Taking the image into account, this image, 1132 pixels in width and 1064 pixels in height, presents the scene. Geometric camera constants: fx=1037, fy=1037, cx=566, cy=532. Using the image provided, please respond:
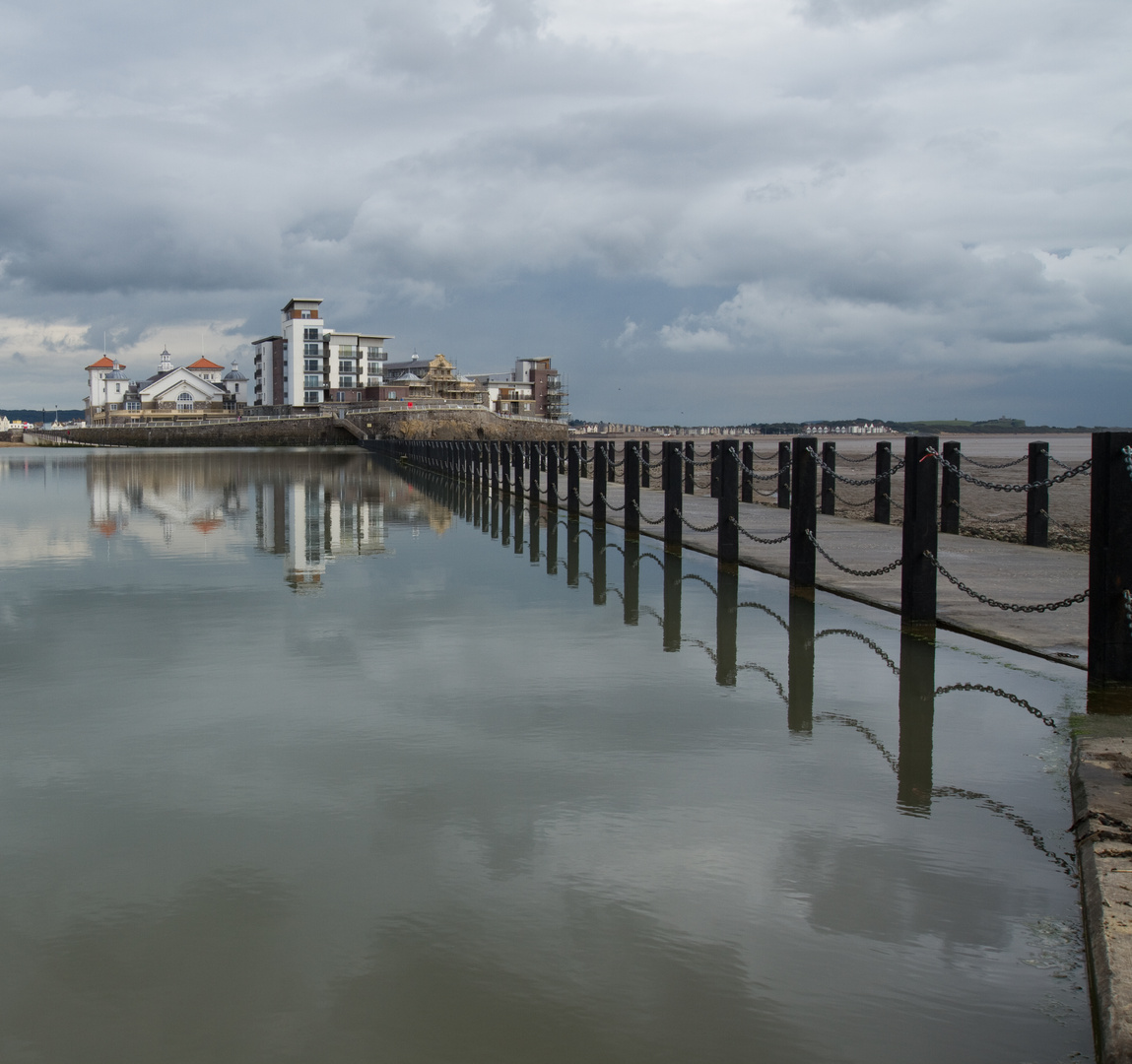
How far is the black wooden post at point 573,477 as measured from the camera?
710 inches

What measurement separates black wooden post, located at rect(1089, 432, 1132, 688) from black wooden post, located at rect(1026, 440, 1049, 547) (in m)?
7.55

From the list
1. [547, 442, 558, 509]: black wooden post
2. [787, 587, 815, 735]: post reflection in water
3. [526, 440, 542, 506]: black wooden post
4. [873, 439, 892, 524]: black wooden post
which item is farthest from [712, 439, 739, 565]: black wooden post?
[526, 440, 542, 506]: black wooden post

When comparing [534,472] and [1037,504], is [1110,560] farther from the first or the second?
[534,472]

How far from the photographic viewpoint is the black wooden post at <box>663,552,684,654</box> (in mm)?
8312

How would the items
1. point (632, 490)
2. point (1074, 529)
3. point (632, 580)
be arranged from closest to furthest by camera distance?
point (632, 580)
point (632, 490)
point (1074, 529)

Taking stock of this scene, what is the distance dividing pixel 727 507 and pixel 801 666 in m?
4.57

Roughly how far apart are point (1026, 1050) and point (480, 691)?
13.9 feet

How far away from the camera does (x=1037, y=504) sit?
13719 mm

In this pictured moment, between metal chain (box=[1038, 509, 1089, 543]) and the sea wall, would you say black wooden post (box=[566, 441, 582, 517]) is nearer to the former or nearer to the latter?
metal chain (box=[1038, 509, 1089, 543])

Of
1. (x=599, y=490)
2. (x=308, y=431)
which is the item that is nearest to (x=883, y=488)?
(x=599, y=490)

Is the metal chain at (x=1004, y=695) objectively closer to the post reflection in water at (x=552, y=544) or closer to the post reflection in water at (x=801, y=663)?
the post reflection in water at (x=801, y=663)

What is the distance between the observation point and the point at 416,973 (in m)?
3.20

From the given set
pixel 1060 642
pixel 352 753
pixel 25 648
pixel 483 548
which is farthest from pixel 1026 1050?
pixel 483 548

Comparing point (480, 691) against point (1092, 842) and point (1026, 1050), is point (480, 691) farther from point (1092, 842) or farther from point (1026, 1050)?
point (1026, 1050)
